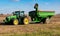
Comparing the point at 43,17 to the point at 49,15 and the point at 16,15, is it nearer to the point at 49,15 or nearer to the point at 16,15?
the point at 49,15

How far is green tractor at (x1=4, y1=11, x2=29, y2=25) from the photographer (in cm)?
2866

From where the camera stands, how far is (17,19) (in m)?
29.1

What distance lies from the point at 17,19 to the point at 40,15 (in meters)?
4.03

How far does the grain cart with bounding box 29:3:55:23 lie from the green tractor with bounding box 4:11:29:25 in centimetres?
193

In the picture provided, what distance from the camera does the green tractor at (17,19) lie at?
28663 mm

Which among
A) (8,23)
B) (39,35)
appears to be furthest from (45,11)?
(39,35)

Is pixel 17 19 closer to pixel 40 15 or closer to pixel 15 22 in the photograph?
pixel 15 22

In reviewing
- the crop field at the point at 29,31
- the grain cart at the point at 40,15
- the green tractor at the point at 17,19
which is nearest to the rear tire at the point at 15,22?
the green tractor at the point at 17,19

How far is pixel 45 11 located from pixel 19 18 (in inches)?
192

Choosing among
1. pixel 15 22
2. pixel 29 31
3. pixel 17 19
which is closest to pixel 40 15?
pixel 17 19

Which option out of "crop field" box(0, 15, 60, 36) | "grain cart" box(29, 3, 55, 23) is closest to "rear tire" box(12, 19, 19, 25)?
"grain cart" box(29, 3, 55, 23)

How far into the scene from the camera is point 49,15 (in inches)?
1286

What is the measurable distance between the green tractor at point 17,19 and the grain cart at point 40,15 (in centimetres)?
193

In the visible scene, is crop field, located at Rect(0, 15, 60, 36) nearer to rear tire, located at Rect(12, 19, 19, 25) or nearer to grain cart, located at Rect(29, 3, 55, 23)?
rear tire, located at Rect(12, 19, 19, 25)
